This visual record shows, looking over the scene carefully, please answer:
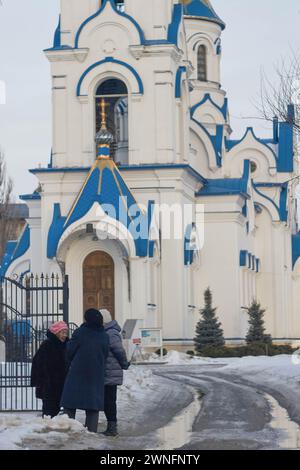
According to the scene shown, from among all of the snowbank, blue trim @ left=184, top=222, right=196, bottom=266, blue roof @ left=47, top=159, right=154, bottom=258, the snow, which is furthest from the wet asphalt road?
blue trim @ left=184, top=222, right=196, bottom=266

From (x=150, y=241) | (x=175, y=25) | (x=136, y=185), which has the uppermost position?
(x=175, y=25)

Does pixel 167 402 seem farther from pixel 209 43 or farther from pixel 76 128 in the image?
pixel 209 43

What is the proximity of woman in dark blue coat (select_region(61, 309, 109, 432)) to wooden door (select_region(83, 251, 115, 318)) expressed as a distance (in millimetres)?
25219

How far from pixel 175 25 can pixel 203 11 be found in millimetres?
12989

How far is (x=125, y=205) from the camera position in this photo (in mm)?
40594

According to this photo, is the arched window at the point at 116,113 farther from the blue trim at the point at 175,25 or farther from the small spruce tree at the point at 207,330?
the small spruce tree at the point at 207,330

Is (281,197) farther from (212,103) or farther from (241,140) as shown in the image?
(212,103)

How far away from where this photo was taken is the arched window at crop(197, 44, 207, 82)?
186 ft

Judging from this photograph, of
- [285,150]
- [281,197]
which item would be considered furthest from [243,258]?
[285,150]

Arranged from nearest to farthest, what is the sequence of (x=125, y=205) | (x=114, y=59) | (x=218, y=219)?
1. (x=125, y=205)
2. (x=114, y=59)
3. (x=218, y=219)

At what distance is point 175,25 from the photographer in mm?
44125

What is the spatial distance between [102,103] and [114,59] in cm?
190

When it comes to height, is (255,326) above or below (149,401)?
above
